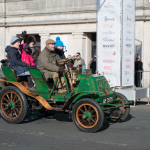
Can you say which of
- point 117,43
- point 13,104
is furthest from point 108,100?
point 117,43

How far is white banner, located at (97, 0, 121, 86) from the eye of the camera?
10195 millimetres

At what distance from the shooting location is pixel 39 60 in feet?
23.9

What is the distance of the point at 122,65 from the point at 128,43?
855 mm

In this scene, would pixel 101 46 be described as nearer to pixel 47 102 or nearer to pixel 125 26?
pixel 125 26

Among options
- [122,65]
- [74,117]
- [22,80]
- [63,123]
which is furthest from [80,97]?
[122,65]

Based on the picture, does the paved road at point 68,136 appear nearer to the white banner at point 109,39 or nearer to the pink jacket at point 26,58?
the pink jacket at point 26,58

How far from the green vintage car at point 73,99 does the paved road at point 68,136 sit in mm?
257

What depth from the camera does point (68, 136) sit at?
238 inches

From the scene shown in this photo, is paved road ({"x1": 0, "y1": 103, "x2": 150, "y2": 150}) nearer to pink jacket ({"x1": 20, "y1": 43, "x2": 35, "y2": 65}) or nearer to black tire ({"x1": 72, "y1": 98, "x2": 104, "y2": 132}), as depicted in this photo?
black tire ({"x1": 72, "y1": 98, "x2": 104, "y2": 132})

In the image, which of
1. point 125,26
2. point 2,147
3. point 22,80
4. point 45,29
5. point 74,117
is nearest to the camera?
point 2,147

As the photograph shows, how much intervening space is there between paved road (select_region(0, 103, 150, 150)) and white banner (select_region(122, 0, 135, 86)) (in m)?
2.96

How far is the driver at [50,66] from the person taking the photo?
691cm

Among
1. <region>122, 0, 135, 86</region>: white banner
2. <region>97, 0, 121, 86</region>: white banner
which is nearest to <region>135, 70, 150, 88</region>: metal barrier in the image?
<region>122, 0, 135, 86</region>: white banner

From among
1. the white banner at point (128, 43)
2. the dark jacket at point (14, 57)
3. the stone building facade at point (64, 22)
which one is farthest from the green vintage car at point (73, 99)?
the stone building facade at point (64, 22)
